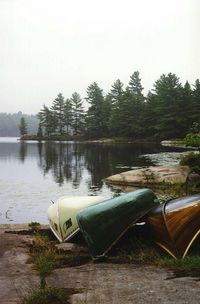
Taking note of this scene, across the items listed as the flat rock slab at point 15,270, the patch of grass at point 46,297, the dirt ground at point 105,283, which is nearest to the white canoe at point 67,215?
the flat rock slab at point 15,270

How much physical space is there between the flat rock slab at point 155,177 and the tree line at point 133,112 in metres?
49.7

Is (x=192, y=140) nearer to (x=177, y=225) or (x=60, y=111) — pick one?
(x=177, y=225)

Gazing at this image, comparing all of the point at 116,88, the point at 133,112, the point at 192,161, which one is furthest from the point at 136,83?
the point at 192,161

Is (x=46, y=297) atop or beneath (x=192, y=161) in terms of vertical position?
beneath

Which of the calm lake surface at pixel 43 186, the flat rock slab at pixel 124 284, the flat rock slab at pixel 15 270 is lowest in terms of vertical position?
the calm lake surface at pixel 43 186

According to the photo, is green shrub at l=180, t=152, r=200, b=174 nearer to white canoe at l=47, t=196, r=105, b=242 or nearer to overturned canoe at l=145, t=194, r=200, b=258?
white canoe at l=47, t=196, r=105, b=242

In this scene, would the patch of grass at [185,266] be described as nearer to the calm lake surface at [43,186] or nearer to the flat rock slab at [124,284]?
the flat rock slab at [124,284]

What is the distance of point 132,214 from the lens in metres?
9.19

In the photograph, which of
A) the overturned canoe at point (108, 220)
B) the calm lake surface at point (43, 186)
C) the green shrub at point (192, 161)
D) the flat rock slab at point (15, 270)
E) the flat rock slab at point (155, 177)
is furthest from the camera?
the green shrub at point (192, 161)

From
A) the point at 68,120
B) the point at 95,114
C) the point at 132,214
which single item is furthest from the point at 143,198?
the point at 68,120

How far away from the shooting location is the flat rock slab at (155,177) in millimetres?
23922

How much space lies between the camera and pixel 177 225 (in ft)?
28.4

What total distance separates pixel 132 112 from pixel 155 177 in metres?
67.8

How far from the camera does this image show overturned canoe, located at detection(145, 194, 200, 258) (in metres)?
8.47
